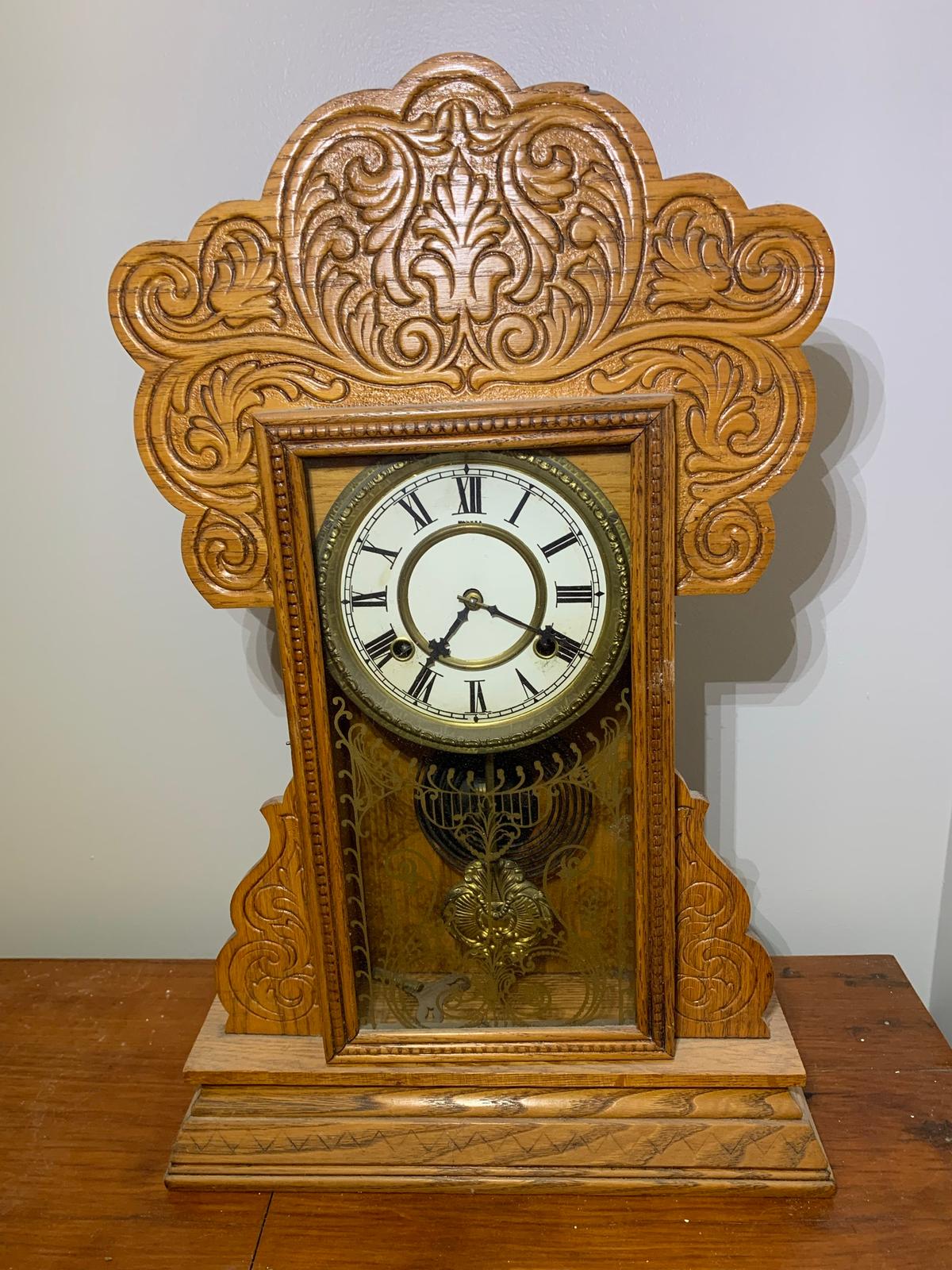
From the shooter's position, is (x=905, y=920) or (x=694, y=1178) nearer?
(x=694, y=1178)

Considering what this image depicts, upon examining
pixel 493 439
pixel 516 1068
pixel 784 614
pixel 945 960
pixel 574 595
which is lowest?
pixel 945 960

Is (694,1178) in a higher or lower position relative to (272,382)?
lower

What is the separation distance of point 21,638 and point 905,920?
1256mm

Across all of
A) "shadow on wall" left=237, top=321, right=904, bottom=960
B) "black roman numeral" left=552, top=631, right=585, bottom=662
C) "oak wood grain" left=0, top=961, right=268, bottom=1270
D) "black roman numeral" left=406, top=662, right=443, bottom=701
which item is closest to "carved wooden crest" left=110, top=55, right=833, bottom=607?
"black roman numeral" left=552, top=631, right=585, bottom=662

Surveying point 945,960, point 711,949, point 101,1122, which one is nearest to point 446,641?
point 711,949

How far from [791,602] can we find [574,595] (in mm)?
442

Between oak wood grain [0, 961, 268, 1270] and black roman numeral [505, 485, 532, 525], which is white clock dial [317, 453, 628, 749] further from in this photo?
oak wood grain [0, 961, 268, 1270]

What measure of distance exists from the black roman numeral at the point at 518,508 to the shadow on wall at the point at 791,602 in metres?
0.40

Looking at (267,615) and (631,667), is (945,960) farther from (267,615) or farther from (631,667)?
(267,615)

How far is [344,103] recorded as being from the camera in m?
0.86

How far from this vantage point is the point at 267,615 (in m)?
1.32

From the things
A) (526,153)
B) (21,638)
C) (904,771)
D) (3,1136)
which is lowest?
(3,1136)

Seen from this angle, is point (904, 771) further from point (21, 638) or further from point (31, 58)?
point (31, 58)

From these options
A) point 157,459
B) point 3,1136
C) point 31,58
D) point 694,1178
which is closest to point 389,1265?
point 694,1178
